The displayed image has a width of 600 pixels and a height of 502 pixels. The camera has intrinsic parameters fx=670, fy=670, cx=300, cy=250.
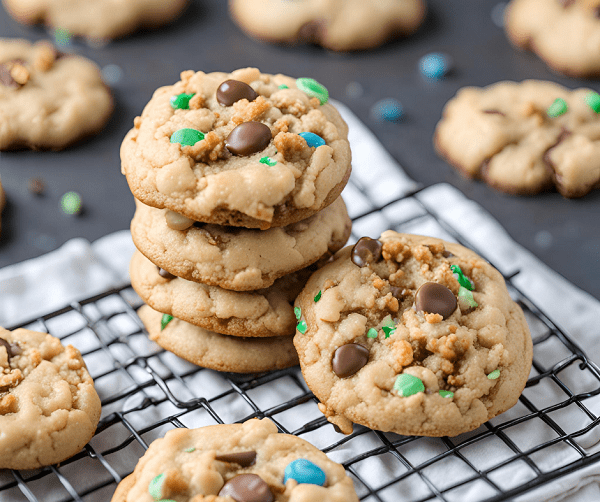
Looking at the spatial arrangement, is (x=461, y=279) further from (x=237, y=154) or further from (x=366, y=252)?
(x=237, y=154)

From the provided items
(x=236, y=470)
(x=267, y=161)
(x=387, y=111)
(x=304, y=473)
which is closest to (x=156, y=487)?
(x=236, y=470)

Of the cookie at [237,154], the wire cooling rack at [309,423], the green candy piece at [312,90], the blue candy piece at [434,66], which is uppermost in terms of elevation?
the green candy piece at [312,90]

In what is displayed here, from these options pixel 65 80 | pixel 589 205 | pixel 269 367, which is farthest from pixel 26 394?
pixel 589 205

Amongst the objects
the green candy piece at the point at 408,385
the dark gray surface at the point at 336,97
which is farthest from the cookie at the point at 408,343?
the dark gray surface at the point at 336,97

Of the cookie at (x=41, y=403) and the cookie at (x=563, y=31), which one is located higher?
the cookie at (x=563, y=31)

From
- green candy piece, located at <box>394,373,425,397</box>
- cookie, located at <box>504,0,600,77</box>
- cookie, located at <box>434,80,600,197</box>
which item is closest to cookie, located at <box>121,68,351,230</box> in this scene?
green candy piece, located at <box>394,373,425,397</box>

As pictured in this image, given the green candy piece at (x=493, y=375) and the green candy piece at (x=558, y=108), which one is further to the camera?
the green candy piece at (x=558, y=108)

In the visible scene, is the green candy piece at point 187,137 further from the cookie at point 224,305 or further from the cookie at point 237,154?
the cookie at point 224,305
